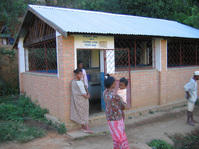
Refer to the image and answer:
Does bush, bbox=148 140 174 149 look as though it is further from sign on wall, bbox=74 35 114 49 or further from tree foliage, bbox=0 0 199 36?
tree foliage, bbox=0 0 199 36

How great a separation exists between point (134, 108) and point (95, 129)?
75.8 inches

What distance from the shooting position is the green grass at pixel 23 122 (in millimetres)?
5215

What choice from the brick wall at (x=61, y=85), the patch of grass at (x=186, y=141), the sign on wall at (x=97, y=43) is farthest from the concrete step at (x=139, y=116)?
the sign on wall at (x=97, y=43)

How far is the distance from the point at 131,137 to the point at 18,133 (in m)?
2.87

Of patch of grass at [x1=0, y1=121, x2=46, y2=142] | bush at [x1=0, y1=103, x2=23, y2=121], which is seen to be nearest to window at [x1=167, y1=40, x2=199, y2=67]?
bush at [x1=0, y1=103, x2=23, y2=121]

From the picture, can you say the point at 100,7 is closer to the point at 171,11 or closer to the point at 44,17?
the point at 171,11

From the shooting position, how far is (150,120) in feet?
22.7

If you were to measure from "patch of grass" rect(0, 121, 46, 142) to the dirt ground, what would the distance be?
0.51 ft

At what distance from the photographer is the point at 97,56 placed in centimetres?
1078

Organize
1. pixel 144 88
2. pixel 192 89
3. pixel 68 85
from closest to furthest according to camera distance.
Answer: pixel 68 85, pixel 192 89, pixel 144 88

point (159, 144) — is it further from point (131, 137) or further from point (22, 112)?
point (22, 112)

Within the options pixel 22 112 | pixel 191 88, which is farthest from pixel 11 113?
pixel 191 88

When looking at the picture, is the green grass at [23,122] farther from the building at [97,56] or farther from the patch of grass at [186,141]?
the patch of grass at [186,141]

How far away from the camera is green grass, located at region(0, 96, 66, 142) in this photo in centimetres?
521
